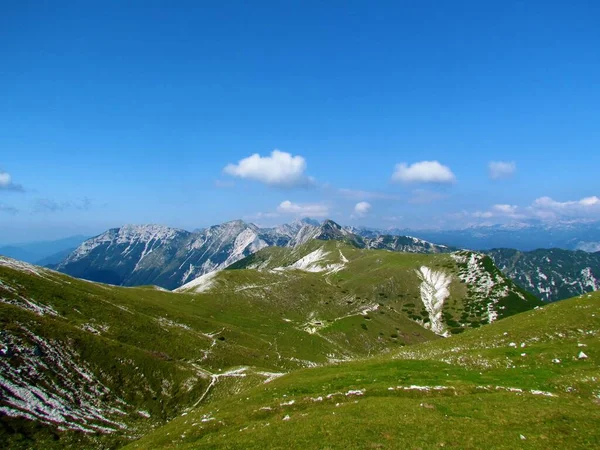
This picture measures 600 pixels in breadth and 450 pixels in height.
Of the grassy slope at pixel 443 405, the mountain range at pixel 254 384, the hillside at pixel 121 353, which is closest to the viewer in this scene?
the grassy slope at pixel 443 405

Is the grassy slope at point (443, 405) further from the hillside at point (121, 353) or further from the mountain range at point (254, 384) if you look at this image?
the hillside at point (121, 353)

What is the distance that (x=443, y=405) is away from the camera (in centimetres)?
2722

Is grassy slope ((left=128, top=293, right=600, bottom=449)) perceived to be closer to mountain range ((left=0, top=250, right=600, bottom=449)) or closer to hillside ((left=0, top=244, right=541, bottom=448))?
mountain range ((left=0, top=250, right=600, bottom=449))

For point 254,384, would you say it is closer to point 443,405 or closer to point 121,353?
point 121,353

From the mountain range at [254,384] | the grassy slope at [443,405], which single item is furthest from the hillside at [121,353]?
the grassy slope at [443,405]

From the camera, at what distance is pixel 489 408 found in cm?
2603

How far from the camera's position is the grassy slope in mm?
21938

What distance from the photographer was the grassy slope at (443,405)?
72.0 ft

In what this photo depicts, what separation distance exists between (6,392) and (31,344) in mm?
9473

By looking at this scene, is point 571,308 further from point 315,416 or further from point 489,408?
point 315,416

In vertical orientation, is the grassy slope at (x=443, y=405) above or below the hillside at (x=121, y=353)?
above

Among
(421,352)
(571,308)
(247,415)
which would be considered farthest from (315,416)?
(571,308)

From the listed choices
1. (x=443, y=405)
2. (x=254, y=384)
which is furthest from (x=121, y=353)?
(x=443, y=405)

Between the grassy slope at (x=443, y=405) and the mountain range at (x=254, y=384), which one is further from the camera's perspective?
the mountain range at (x=254, y=384)
